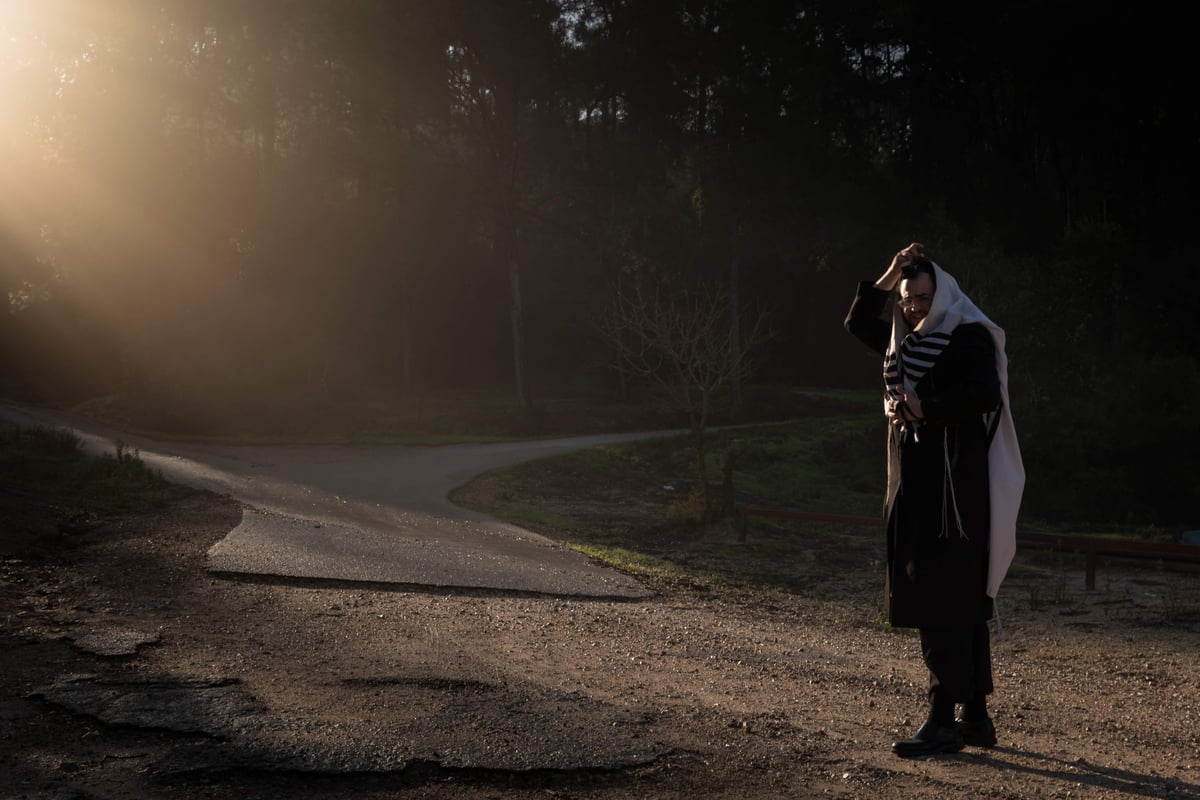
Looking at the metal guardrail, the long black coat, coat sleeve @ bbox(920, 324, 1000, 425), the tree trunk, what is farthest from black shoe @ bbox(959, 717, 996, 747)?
the tree trunk

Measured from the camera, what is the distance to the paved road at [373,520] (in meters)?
9.67

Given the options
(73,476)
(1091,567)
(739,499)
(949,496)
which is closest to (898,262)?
(949,496)

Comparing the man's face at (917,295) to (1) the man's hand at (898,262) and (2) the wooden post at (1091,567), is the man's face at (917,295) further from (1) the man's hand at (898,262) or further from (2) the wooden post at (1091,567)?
(2) the wooden post at (1091,567)

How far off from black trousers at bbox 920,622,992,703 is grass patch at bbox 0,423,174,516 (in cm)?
1077

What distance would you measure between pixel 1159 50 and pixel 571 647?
2838cm

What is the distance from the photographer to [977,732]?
16.1 feet

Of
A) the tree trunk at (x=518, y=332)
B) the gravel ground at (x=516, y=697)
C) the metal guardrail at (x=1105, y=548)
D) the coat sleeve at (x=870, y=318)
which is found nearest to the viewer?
the gravel ground at (x=516, y=697)

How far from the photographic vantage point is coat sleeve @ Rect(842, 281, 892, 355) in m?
5.42

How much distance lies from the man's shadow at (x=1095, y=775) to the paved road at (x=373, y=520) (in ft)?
15.8

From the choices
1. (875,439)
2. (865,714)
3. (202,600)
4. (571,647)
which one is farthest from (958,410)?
(875,439)

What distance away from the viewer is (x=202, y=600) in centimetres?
792

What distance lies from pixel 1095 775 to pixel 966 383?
1.72m

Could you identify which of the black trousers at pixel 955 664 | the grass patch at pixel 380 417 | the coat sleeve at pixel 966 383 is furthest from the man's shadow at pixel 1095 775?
the grass patch at pixel 380 417

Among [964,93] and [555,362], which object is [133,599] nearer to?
[964,93]
